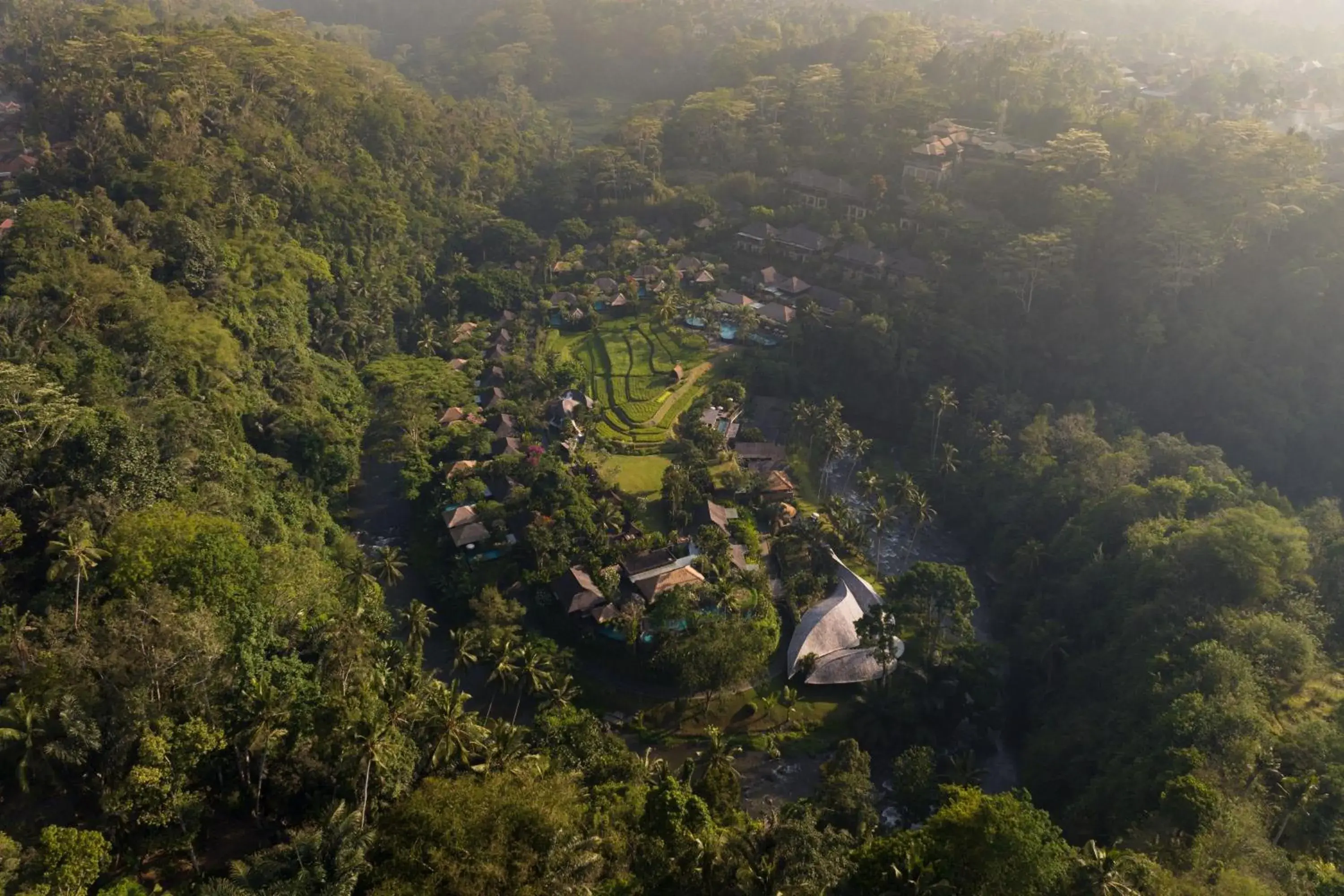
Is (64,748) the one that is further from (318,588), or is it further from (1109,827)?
(1109,827)

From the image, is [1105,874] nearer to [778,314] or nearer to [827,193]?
[778,314]

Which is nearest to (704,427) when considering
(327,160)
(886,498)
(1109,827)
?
(886,498)

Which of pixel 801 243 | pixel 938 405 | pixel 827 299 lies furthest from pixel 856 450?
pixel 801 243

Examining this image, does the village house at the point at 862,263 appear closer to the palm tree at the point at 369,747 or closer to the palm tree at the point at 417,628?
the palm tree at the point at 417,628

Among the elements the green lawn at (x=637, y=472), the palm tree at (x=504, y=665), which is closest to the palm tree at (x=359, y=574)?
the palm tree at (x=504, y=665)

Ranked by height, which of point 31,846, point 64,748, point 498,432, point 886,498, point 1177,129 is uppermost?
point 1177,129

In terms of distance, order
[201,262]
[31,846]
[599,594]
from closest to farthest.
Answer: [31,846], [599,594], [201,262]
